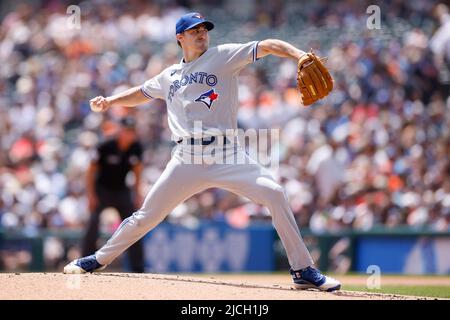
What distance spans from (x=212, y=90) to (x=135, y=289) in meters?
1.56

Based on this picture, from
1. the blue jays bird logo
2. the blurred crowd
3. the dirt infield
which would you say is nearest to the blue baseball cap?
the blue jays bird logo

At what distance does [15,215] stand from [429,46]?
7123mm

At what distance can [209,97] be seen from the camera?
720 cm

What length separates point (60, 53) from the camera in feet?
59.6

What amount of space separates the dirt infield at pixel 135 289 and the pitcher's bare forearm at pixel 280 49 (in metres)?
1.69

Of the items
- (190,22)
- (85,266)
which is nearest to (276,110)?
(85,266)

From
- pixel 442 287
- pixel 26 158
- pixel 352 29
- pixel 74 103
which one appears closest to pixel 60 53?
pixel 74 103

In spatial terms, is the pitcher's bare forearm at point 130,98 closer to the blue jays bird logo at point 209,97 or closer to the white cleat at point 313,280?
the blue jays bird logo at point 209,97

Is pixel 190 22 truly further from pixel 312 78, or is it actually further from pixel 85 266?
pixel 85 266

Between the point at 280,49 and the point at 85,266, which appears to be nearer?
the point at 280,49

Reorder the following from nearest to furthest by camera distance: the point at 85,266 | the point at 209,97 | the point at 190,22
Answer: the point at 209,97
the point at 190,22
the point at 85,266

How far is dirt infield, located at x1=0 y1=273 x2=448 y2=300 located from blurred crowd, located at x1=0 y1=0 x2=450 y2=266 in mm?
4600

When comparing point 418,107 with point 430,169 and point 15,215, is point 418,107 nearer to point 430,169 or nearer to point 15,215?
point 430,169

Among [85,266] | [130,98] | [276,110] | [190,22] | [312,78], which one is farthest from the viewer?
[276,110]
